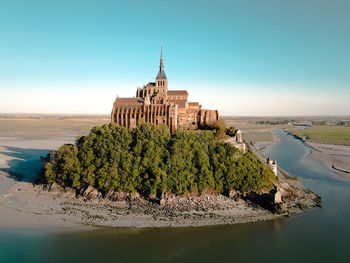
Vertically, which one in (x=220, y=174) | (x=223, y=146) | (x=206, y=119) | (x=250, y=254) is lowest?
(x=250, y=254)

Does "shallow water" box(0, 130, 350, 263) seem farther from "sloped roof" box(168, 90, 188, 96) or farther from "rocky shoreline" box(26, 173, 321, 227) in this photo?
"sloped roof" box(168, 90, 188, 96)

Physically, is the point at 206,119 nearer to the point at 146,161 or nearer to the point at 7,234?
the point at 146,161

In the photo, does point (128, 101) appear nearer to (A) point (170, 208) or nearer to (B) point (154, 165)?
(B) point (154, 165)

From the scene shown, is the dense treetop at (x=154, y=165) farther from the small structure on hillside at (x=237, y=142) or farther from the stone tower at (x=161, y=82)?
the stone tower at (x=161, y=82)

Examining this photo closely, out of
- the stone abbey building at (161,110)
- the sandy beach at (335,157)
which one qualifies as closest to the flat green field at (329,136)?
the sandy beach at (335,157)

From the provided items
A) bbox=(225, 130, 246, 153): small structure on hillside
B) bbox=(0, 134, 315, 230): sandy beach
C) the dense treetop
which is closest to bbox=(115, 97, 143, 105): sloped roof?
the dense treetop

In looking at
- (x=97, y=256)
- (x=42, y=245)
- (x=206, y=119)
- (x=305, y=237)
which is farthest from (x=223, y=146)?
(x=42, y=245)
